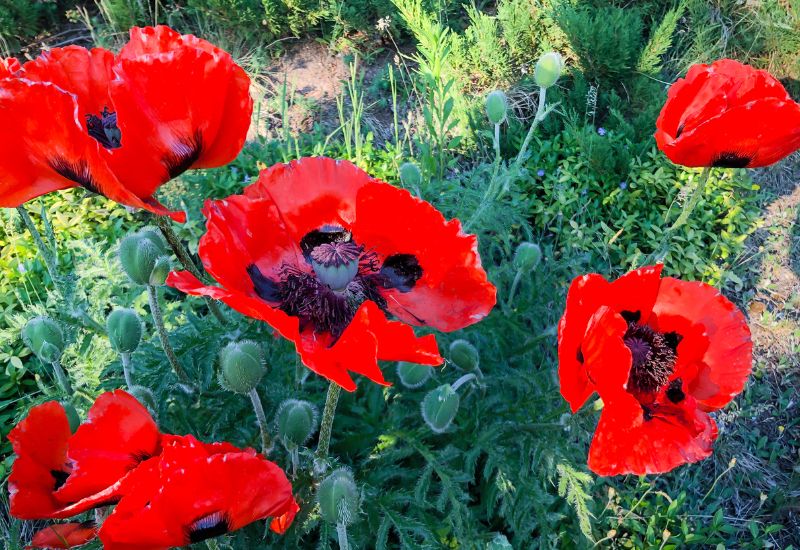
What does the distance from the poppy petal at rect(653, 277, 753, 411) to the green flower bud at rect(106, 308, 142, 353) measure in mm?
1213

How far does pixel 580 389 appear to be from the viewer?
1383mm

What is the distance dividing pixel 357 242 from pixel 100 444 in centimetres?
61

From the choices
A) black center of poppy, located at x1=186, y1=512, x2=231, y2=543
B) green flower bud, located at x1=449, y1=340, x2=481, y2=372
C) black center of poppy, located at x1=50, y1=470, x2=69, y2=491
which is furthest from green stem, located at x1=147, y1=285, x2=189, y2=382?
green flower bud, located at x1=449, y1=340, x2=481, y2=372

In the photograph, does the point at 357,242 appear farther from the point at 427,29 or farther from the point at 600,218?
the point at 600,218

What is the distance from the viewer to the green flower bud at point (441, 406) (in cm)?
163

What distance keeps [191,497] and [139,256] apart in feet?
2.08

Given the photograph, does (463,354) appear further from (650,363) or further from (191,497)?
(191,497)

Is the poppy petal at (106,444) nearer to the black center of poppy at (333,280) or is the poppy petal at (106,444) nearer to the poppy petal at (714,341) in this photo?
the black center of poppy at (333,280)

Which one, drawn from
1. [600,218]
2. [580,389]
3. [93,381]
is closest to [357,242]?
[580,389]

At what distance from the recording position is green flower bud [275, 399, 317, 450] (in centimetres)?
141

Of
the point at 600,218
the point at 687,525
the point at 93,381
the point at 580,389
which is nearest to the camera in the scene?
the point at 580,389

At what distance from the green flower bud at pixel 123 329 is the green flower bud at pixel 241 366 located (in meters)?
0.31

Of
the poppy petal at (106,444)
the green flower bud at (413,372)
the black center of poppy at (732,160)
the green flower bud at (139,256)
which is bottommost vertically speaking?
the green flower bud at (413,372)

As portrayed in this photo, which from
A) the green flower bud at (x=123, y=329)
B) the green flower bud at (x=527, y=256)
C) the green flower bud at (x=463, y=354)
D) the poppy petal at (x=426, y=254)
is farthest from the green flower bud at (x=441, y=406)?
the green flower bud at (x=123, y=329)
